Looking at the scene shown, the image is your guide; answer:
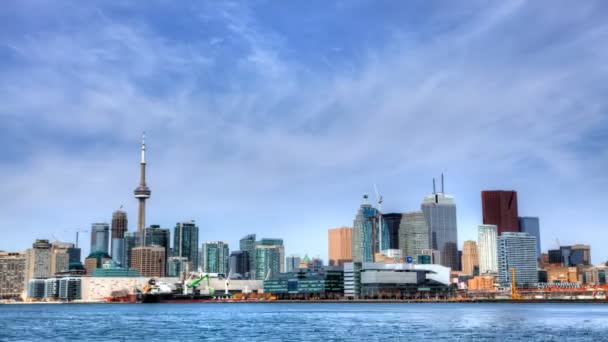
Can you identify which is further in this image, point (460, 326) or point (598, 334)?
point (460, 326)

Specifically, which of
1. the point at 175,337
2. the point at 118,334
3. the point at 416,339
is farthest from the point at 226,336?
the point at 416,339

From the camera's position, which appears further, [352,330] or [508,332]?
[352,330]

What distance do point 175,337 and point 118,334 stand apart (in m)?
11.1

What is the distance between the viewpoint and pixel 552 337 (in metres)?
101

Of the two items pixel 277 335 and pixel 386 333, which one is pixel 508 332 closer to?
pixel 386 333

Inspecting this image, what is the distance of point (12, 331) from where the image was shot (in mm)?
123250

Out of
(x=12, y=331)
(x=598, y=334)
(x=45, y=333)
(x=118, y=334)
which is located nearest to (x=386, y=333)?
(x=598, y=334)

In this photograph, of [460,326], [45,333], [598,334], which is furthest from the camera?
[460,326]

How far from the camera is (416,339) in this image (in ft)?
323

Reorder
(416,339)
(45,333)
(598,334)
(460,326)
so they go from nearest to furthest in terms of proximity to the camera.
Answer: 1. (416,339)
2. (598,334)
3. (45,333)
4. (460,326)

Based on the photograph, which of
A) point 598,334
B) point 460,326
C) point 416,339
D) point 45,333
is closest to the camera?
point 416,339

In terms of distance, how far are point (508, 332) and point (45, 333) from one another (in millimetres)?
68502

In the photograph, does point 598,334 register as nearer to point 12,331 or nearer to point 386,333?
point 386,333

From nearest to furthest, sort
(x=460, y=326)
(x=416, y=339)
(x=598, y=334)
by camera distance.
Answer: (x=416, y=339), (x=598, y=334), (x=460, y=326)
